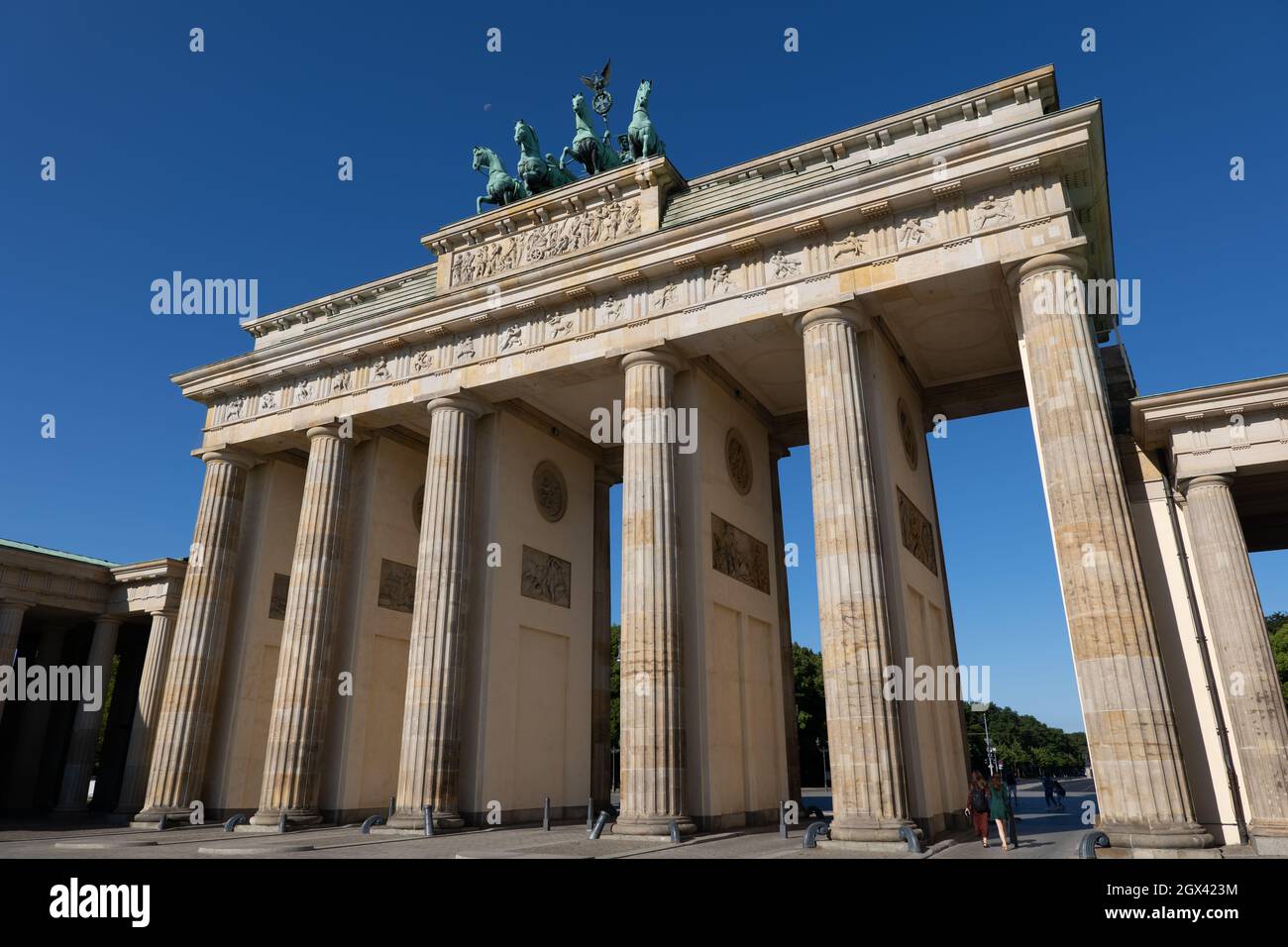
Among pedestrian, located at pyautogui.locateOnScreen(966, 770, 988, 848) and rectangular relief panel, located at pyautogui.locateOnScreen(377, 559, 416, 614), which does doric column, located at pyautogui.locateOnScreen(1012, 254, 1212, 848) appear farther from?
rectangular relief panel, located at pyautogui.locateOnScreen(377, 559, 416, 614)

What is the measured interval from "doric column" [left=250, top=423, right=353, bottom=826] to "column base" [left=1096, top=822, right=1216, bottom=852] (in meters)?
17.6

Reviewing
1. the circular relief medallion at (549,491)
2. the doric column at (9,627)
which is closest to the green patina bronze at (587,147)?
the circular relief medallion at (549,491)

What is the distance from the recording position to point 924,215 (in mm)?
17234

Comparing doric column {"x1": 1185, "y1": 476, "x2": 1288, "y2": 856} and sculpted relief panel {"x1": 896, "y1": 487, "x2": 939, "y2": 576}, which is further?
sculpted relief panel {"x1": 896, "y1": 487, "x2": 939, "y2": 576}

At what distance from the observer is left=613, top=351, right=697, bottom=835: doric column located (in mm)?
16000

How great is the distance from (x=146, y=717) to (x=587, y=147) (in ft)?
80.5

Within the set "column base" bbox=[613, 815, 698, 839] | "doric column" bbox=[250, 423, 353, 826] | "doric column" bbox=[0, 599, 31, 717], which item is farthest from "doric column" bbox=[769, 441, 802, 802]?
"doric column" bbox=[0, 599, 31, 717]

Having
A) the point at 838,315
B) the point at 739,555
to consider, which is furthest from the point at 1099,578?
the point at 739,555

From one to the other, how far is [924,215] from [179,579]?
95.8 feet

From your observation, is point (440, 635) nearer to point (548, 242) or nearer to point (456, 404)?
point (456, 404)

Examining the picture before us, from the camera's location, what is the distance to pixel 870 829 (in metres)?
13.7
